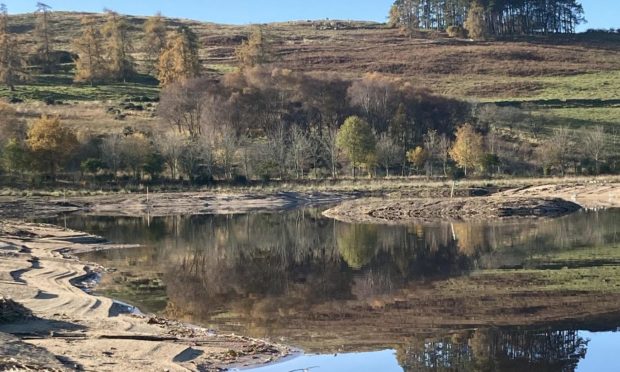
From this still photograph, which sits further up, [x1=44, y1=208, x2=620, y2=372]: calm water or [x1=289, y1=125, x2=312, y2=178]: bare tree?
[x1=289, y1=125, x2=312, y2=178]: bare tree

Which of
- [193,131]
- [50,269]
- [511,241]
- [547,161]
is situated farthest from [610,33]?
[50,269]

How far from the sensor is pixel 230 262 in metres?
30.0

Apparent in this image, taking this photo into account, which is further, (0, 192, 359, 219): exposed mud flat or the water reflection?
(0, 192, 359, 219): exposed mud flat

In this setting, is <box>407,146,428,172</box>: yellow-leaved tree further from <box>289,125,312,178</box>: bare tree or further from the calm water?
the calm water

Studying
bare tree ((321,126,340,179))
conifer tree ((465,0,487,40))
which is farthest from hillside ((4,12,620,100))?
bare tree ((321,126,340,179))

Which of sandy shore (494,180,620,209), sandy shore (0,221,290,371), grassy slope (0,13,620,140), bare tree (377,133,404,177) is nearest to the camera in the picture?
sandy shore (0,221,290,371)

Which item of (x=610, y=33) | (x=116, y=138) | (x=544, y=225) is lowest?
(x=544, y=225)

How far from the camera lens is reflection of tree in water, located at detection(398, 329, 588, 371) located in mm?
13227

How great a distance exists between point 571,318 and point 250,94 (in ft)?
231

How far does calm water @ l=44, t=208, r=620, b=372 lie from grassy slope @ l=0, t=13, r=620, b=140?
166ft

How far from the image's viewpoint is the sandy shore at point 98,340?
12790 millimetres

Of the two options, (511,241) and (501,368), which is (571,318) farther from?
(511,241)

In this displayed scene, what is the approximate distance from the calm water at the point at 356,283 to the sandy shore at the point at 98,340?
1.08 meters

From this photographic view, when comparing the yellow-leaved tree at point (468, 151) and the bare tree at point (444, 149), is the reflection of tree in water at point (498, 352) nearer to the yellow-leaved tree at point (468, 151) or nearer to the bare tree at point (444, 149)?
the yellow-leaved tree at point (468, 151)
